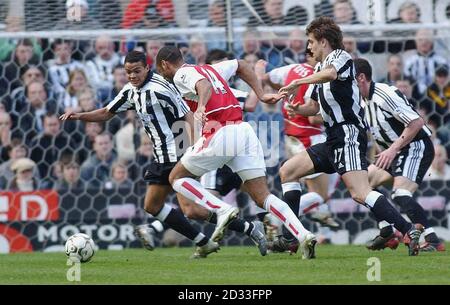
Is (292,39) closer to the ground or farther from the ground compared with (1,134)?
farther from the ground

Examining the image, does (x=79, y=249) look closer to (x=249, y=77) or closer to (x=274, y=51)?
(x=249, y=77)

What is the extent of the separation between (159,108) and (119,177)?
3.21 metres

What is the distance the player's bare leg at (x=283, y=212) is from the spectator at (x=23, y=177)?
13.9 feet

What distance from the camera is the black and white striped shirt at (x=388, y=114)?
9688mm

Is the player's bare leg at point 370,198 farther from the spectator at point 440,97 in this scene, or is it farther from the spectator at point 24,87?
the spectator at point 24,87

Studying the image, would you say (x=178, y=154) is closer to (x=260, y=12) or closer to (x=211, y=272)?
(x=211, y=272)

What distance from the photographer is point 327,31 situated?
28.6 feet

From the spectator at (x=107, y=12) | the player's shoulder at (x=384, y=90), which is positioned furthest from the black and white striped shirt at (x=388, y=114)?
the spectator at (x=107, y=12)

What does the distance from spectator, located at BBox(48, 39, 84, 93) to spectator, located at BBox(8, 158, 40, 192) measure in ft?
3.95

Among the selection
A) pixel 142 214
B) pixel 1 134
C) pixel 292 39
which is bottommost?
pixel 142 214

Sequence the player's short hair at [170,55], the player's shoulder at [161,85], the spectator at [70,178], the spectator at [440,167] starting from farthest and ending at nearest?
the spectator at [70,178], the spectator at [440,167], the player's shoulder at [161,85], the player's short hair at [170,55]

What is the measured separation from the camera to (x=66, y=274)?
7.90m
